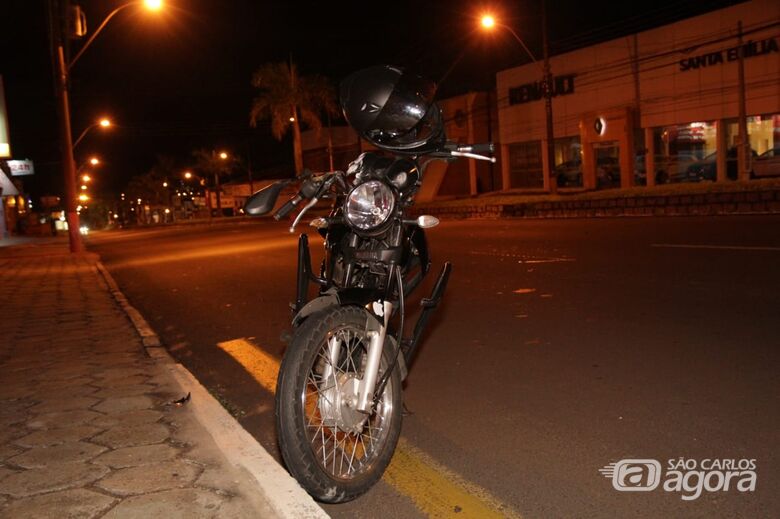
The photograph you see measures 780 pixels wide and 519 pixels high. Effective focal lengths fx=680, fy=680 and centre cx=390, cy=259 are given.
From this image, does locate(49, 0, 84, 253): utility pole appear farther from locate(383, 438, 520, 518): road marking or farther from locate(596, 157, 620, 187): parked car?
locate(596, 157, 620, 187): parked car

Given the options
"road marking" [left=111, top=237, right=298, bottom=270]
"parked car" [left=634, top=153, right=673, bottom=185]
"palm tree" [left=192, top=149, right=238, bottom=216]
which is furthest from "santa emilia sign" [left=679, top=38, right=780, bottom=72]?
"palm tree" [left=192, top=149, right=238, bottom=216]

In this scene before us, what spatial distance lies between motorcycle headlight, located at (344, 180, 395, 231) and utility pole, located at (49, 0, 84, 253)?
64.2ft

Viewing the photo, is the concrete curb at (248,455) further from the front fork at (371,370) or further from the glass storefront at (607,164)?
the glass storefront at (607,164)

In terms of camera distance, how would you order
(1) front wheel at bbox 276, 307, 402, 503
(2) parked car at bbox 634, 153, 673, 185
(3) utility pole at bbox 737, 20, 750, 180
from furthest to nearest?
(2) parked car at bbox 634, 153, 673, 185
(3) utility pole at bbox 737, 20, 750, 180
(1) front wheel at bbox 276, 307, 402, 503

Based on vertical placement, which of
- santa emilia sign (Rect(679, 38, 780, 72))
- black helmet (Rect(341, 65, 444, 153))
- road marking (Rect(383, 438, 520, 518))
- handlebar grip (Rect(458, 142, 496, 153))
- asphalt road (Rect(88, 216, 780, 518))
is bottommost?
road marking (Rect(383, 438, 520, 518))

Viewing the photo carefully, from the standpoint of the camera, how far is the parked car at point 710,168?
27812 mm

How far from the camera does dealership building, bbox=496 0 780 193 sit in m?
26.0

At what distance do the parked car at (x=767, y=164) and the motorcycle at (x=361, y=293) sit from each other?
2578 cm

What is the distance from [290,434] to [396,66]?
6.43 ft

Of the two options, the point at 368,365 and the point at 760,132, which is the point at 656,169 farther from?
the point at 368,365

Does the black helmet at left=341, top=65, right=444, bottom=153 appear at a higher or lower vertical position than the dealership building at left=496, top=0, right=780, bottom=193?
lower

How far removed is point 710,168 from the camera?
28.8 metres

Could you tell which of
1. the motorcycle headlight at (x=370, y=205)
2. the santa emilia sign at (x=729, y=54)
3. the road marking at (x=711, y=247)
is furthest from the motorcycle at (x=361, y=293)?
the santa emilia sign at (x=729, y=54)

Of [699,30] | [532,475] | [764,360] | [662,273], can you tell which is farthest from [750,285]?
[699,30]
